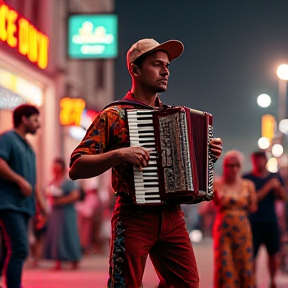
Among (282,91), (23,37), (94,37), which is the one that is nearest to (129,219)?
(23,37)

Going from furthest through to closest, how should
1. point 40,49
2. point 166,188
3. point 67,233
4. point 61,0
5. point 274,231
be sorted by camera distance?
point 61,0
point 40,49
point 67,233
point 274,231
point 166,188

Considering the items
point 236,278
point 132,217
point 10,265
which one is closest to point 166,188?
point 132,217

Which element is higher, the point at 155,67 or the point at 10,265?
the point at 155,67

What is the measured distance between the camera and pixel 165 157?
5.07 m

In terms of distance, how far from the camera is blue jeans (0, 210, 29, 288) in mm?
7523

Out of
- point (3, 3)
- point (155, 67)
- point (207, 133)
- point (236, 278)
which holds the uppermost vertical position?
point (3, 3)

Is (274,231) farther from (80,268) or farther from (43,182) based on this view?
(43,182)

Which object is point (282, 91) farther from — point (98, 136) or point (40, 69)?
point (98, 136)

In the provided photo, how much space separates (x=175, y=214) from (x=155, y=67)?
33.9 inches

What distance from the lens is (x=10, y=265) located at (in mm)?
7535

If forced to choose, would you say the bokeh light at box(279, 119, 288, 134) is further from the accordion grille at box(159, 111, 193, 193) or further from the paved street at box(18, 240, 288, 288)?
the accordion grille at box(159, 111, 193, 193)

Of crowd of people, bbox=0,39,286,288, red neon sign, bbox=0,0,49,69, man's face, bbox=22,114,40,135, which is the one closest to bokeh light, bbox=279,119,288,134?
red neon sign, bbox=0,0,49,69

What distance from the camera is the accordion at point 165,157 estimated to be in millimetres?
5020

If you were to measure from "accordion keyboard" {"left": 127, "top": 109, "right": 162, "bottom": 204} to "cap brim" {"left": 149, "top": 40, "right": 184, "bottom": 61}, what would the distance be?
1.58ft
